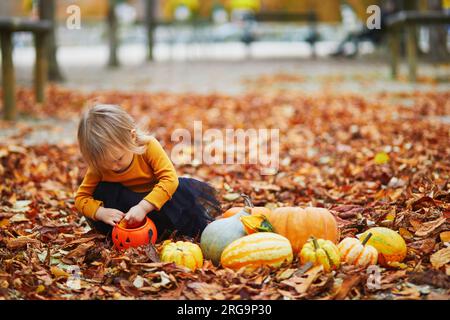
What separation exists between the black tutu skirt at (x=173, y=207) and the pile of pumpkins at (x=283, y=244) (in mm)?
284

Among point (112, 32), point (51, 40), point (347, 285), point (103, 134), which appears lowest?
point (347, 285)

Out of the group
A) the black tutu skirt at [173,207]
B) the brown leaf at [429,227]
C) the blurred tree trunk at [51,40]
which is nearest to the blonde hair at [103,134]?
the black tutu skirt at [173,207]

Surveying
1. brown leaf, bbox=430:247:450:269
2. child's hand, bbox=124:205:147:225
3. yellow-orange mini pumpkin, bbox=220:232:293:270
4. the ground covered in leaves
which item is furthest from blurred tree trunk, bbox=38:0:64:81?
brown leaf, bbox=430:247:450:269

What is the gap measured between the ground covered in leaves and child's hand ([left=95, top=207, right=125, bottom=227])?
5.8 inches

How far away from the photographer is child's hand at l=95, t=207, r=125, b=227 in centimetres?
366

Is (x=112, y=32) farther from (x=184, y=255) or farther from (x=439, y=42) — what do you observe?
(x=184, y=255)

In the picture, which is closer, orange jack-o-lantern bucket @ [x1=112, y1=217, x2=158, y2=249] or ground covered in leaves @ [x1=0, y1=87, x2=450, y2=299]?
ground covered in leaves @ [x1=0, y1=87, x2=450, y2=299]

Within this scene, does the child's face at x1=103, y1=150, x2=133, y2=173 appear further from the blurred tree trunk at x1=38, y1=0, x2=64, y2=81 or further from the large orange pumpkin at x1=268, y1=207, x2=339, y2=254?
the blurred tree trunk at x1=38, y1=0, x2=64, y2=81

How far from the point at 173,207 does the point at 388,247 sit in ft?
4.11

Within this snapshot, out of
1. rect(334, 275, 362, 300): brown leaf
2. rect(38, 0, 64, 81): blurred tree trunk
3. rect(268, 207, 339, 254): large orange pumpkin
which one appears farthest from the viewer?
rect(38, 0, 64, 81): blurred tree trunk

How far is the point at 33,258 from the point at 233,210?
117 cm

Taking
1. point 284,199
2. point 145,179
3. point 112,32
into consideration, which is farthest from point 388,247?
point 112,32

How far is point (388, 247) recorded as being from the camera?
334 centimetres

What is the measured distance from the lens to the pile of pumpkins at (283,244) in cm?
327
